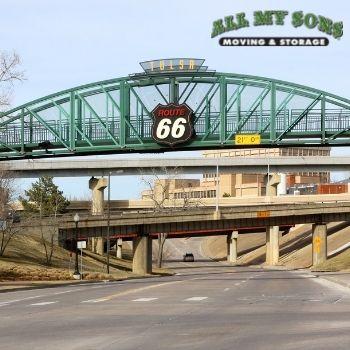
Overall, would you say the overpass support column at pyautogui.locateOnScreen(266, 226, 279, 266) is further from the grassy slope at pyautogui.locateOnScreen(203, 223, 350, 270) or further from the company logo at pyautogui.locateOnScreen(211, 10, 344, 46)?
the company logo at pyautogui.locateOnScreen(211, 10, 344, 46)

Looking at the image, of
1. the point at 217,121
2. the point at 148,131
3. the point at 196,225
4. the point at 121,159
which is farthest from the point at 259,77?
the point at 121,159

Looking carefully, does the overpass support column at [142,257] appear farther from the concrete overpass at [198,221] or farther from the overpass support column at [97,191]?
the overpass support column at [97,191]

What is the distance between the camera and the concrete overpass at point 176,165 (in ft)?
395

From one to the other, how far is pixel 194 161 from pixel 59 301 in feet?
310

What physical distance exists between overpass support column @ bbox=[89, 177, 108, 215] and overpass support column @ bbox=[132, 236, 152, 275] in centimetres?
2951

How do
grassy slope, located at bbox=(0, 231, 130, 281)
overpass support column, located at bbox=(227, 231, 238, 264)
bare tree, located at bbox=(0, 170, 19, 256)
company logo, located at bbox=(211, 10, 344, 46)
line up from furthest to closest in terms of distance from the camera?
overpass support column, located at bbox=(227, 231, 238, 264), bare tree, located at bbox=(0, 170, 19, 256), grassy slope, located at bbox=(0, 231, 130, 281), company logo, located at bbox=(211, 10, 344, 46)

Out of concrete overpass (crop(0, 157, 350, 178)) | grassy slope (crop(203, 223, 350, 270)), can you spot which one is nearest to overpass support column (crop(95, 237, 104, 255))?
concrete overpass (crop(0, 157, 350, 178))

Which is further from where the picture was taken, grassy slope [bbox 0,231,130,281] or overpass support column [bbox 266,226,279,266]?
overpass support column [bbox 266,226,279,266]

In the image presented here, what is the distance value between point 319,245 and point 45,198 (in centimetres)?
5555

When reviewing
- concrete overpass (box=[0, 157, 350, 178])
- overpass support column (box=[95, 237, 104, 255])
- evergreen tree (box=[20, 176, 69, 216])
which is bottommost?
overpass support column (box=[95, 237, 104, 255])

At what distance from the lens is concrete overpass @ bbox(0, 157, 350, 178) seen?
12044 cm

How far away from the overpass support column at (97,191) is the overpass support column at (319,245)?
108ft

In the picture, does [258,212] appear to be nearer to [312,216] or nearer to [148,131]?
[312,216]

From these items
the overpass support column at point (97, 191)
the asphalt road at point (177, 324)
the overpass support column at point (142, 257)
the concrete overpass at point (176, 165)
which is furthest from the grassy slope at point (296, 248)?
the asphalt road at point (177, 324)
